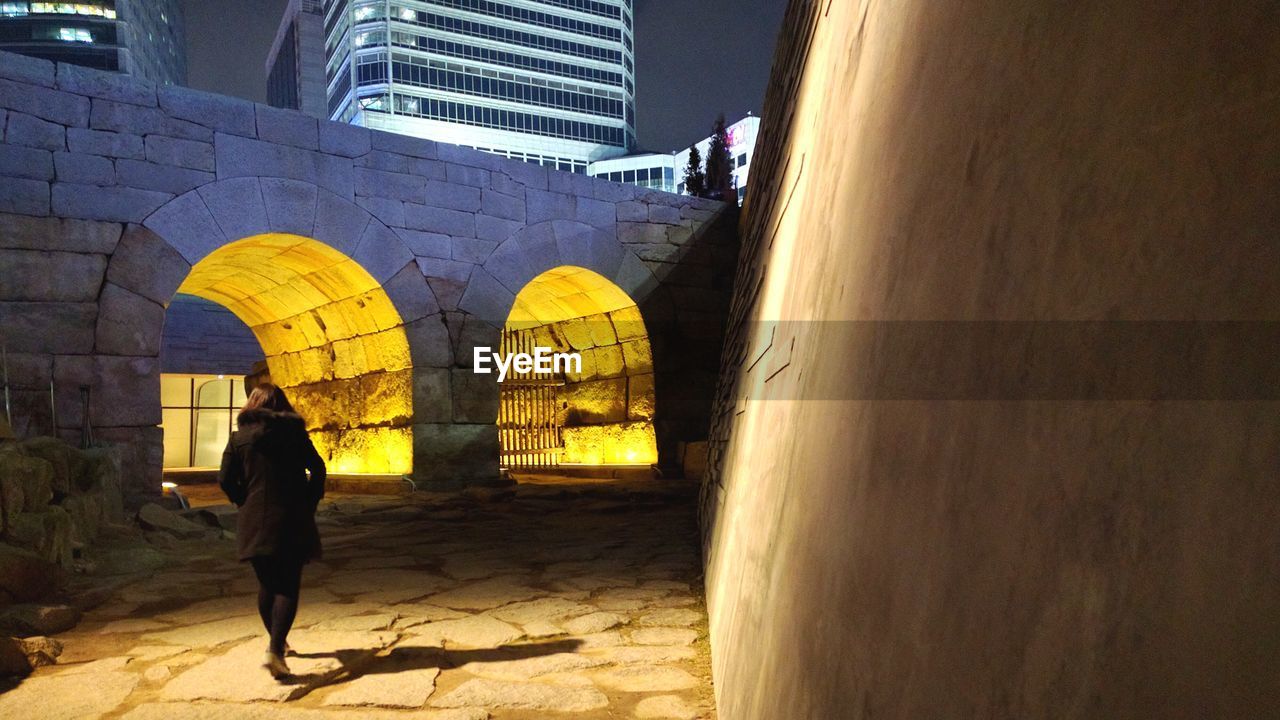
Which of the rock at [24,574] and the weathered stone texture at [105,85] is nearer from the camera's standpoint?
the rock at [24,574]

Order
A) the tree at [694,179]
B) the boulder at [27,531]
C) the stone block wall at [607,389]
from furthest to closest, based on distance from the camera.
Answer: the tree at [694,179]
the stone block wall at [607,389]
the boulder at [27,531]

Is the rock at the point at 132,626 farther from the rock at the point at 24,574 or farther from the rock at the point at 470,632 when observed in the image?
the rock at the point at 470,632

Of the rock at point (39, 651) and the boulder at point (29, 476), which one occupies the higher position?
the boulder at point (29, 476)

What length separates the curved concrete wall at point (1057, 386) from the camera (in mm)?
447

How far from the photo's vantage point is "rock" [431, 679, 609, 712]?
2637mm

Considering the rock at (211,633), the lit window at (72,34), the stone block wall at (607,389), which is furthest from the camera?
the lit window at (72,34)

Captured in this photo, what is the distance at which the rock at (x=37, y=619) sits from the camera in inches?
131

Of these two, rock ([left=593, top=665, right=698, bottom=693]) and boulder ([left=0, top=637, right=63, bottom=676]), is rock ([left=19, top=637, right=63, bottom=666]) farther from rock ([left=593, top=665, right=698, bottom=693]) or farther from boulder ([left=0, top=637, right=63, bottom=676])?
rock ([left=593, top=665, right=698, bottom=693])

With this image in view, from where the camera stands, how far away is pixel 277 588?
3119 mm

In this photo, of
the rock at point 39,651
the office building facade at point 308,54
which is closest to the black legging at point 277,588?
the rock at point 39,651

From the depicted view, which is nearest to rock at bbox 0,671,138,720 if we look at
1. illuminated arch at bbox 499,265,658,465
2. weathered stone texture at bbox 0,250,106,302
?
weathered stone texture at bbox 0,250,106,302

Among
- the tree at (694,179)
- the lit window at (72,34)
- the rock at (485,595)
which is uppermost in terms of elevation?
the lit window at (72,34)

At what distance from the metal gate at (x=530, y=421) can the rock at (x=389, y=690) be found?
30.9 ft

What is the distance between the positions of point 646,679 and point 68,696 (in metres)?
2.00
